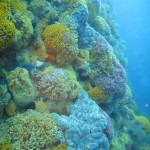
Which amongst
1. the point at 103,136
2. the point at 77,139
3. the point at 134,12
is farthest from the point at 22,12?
the point at 134,12

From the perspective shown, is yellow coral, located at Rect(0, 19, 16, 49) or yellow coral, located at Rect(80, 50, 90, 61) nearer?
yellow coral, located at Rect(0, 19, 16, 49)

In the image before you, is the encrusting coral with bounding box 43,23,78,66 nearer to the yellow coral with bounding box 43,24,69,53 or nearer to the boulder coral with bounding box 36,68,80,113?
the yellow coral with bounding box 43,24,69,53

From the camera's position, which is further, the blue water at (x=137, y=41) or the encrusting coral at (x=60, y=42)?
the blue water at (x=137, y=41)

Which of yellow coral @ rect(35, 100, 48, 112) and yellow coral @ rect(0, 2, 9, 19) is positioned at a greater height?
yellow coral @ rect(0, 2, 9, 19)

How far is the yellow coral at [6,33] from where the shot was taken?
4.43 m

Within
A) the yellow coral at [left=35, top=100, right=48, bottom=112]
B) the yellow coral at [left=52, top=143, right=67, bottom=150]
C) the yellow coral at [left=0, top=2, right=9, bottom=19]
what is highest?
the yellow coral at [left=0, top=2, right=9, bottom=19]

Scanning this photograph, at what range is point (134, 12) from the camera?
174ft

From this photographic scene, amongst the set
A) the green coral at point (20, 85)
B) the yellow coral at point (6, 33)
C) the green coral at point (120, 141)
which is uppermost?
the yellow coral at point (6, 33)

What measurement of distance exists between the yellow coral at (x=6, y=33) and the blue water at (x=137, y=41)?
2649 centimetres

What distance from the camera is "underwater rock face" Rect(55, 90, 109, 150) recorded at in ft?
17.3

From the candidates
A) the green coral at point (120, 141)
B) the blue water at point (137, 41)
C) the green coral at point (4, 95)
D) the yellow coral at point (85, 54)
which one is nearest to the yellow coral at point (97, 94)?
the yellow coral at point (85, 54)

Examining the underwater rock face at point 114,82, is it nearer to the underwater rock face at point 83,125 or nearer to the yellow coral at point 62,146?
the underwater rock face at point 83,125

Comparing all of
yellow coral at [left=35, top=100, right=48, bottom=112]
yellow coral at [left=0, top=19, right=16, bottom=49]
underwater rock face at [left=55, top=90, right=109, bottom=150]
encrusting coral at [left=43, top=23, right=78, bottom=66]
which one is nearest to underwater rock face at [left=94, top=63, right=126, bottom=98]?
underwater rock face at [left=55, top=90, right=109, bottom=150]

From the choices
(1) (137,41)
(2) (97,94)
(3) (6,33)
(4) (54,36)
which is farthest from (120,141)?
(1) (137,41)
